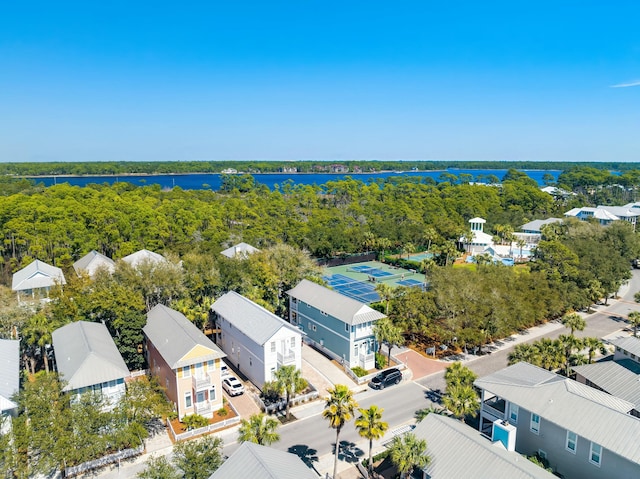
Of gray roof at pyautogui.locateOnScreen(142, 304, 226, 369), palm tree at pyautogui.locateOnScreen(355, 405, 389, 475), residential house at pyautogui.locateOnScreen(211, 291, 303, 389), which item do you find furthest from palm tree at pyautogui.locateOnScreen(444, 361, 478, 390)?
gray roof at pyautogui.locateOnScreen(142, 304, 226, 369)

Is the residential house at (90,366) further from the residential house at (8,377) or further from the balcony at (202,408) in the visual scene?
the balcony at (202,408)

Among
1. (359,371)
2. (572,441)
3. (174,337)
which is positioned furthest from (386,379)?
(174,337)

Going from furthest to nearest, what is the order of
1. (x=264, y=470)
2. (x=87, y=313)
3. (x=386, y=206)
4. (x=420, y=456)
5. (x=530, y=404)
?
(x=386, y=206)
(x=87, y=313)
(x=530, y=404)
(x=420, y=456)
(x=264, y=470)

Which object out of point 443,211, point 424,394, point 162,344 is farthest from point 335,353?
point 443,211

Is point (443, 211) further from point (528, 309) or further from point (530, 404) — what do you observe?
point (530, 404)

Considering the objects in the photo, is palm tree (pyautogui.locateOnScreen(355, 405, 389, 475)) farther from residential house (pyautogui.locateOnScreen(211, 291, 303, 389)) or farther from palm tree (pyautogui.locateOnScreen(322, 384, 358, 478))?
residential house (pyautogui.locateOnScreen(211, 291, 303, 389))

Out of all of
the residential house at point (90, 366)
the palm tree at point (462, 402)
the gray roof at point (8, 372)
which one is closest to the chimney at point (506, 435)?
the palm tree at point (462, 402)
